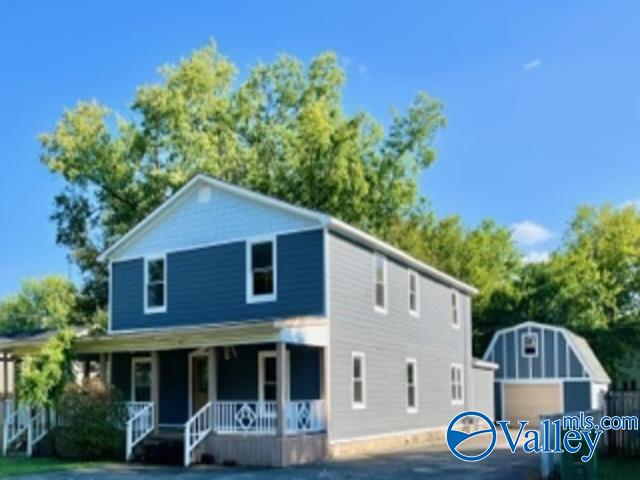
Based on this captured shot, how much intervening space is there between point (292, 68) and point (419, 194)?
8938 mm

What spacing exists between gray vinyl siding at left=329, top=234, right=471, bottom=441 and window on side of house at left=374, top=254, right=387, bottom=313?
0.26 metres

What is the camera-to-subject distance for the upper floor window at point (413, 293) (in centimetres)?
2653

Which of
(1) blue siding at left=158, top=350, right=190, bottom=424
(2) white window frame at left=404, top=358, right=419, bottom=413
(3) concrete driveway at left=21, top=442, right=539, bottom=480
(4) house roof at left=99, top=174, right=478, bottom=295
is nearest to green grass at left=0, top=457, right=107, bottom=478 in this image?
(3) concrete driveway at left=21, top=442, right=539, bottom=480

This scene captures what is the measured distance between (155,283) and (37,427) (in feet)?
17.2

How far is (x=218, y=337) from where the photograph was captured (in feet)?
64.3

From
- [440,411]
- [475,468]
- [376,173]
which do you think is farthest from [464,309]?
[475,468]

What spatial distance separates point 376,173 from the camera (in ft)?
130

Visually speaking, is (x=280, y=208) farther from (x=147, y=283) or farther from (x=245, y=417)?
(x=147, y=283)

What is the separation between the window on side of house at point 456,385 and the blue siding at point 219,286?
35.4 ft

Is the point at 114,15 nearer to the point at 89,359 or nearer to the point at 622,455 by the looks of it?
the point at 89,359

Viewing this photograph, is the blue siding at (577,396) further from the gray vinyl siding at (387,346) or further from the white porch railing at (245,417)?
the white porch railing at (245,417)

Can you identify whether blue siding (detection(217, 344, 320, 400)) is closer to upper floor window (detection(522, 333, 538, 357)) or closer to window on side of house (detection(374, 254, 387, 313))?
window on side of house (detection(374, 254, 387, 313))

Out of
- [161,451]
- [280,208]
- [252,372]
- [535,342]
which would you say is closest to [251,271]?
[280,208]

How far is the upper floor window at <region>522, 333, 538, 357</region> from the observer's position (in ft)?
117
